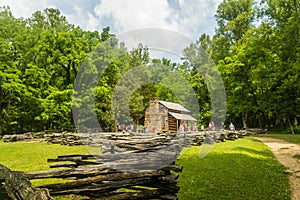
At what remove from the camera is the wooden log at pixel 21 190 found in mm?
2248

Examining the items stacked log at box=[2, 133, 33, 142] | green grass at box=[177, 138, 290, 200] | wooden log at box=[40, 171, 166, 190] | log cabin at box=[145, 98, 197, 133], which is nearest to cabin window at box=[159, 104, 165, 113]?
log cabin at box=[145, 98, 197, 133]

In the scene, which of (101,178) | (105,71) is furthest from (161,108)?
(101,178)

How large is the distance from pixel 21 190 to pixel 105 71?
23072 millimetres

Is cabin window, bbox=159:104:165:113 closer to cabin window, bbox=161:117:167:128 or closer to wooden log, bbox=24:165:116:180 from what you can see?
cabin window, bbox=161:117:167:128

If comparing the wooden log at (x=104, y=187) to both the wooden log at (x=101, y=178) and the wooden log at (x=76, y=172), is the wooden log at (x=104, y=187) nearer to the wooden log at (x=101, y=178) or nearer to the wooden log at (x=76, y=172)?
the wooden log at (x=101, y=178)

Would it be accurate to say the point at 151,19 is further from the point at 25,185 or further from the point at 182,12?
the point at 25,185

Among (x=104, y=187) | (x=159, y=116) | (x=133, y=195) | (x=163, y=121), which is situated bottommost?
(x=133, y=195)

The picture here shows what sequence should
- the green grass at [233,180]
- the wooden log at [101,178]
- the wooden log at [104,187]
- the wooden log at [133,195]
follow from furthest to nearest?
the green grass at [233,180] < the wooden log at [133,195] < the wooden log at [104,187] < the wooden log at [101,178]

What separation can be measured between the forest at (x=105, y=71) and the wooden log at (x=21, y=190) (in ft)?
59.9

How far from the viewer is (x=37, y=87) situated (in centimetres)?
2442

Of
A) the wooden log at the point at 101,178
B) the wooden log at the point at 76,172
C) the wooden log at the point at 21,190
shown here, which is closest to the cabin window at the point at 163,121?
the wooden log at the point at 101,178

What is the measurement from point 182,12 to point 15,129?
22615 mm

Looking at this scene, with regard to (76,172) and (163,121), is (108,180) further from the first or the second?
(163,121)

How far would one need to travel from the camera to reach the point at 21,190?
2334mm
